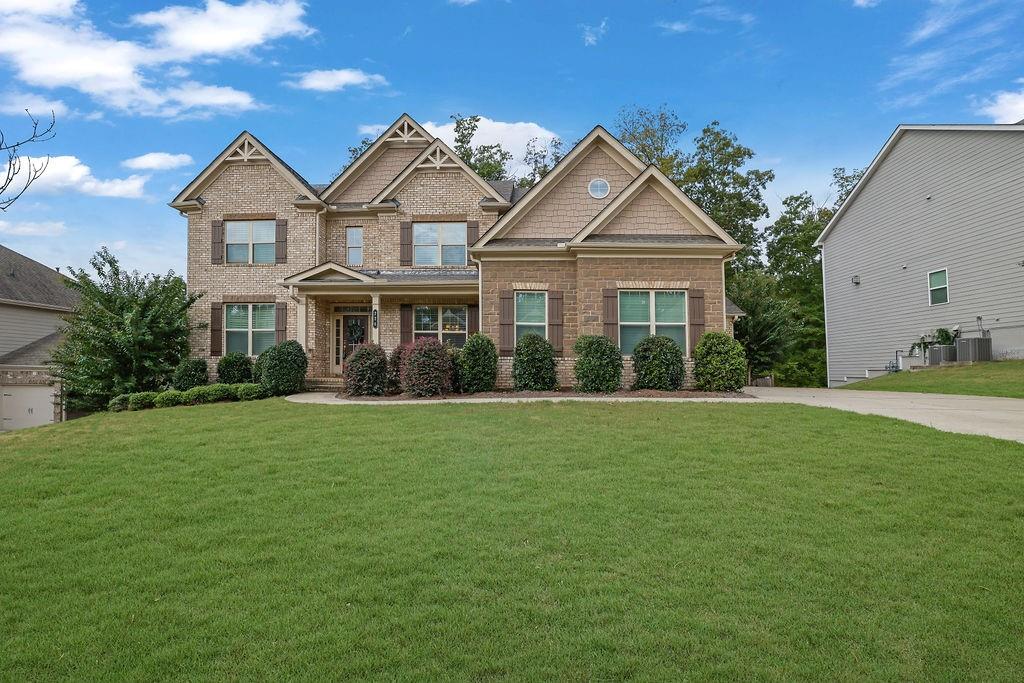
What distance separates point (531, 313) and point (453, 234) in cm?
487

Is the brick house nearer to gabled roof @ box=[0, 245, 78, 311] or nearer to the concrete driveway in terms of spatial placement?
the concrete driveway

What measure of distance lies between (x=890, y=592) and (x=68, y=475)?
26.1 feet

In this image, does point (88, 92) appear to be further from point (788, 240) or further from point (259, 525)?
point (788, 240)

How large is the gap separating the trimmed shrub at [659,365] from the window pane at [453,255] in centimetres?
712

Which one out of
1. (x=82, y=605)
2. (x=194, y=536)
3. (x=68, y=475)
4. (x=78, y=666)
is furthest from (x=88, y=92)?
(x=78, y=666)

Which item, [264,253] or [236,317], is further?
[264,253]

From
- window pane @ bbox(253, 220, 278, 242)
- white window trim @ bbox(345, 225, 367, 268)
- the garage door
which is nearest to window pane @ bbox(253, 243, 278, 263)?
window pane @ bbox(253, 220, 278, 242)

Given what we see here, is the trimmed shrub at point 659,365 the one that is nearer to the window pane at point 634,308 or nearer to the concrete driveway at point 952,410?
the window pane at point 634,308

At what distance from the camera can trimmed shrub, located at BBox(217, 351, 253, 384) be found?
56.2 feet

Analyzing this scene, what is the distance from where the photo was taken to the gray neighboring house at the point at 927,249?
57.5ft

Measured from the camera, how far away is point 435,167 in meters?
18.8

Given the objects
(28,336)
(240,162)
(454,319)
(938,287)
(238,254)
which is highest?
(240,162)

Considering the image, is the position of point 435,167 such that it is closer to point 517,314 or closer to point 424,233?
point 424,233

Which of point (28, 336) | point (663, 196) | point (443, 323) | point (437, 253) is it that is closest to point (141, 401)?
point (443, 323)
